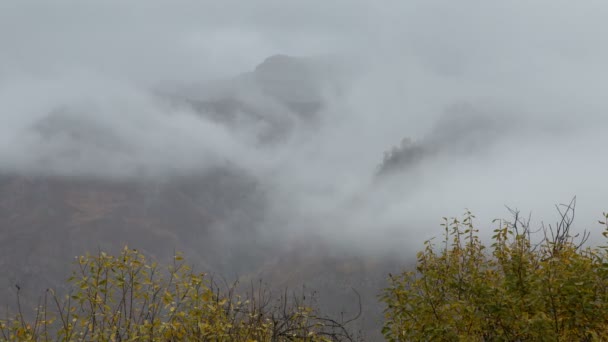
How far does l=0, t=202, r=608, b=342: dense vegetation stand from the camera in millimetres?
12281

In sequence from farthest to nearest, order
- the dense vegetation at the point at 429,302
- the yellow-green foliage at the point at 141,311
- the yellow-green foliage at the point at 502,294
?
the yellow-green foliage at the point at 141,311 < the dense vegetation at the point at 429,302 < the yellow-green foliage at the point at 502,294

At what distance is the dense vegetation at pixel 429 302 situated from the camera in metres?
12.3

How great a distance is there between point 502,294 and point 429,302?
7.20ft

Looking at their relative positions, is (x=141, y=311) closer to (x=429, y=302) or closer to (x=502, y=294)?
(x=429, y=302)

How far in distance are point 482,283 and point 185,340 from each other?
7422 millimetres

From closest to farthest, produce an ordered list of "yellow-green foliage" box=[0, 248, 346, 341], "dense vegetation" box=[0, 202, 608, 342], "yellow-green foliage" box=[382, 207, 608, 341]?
1. "yellow-green foliage" box=[382, 207, 608, 341]
2. "dense vegetation" box=[0, 202, 608, 342]
3. "yellow-green foliage" box=[0, 248, 346, 341]

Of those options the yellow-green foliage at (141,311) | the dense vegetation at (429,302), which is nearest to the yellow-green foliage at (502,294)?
the dense vegetation at (429,302)

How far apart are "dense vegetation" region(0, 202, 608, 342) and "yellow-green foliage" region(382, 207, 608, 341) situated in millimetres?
27

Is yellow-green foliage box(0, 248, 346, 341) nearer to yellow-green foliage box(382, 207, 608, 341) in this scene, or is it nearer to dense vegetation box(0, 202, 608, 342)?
dense vegetation box(0, 202, 608, 342)

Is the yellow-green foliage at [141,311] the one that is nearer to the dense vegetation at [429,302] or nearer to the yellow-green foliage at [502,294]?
the dense vegetation at [429,302]

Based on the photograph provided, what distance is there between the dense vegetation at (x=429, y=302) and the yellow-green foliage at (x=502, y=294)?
0.09 feet

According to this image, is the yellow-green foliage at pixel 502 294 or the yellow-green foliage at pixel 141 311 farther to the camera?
the yellow-green foliage at pixel 141 311

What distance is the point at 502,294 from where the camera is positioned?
42.2ft

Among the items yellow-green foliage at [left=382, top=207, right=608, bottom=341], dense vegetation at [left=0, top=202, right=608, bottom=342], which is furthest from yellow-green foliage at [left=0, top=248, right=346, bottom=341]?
yellow-green foliage at [left=382, top=207, right=608, bottom=341]
